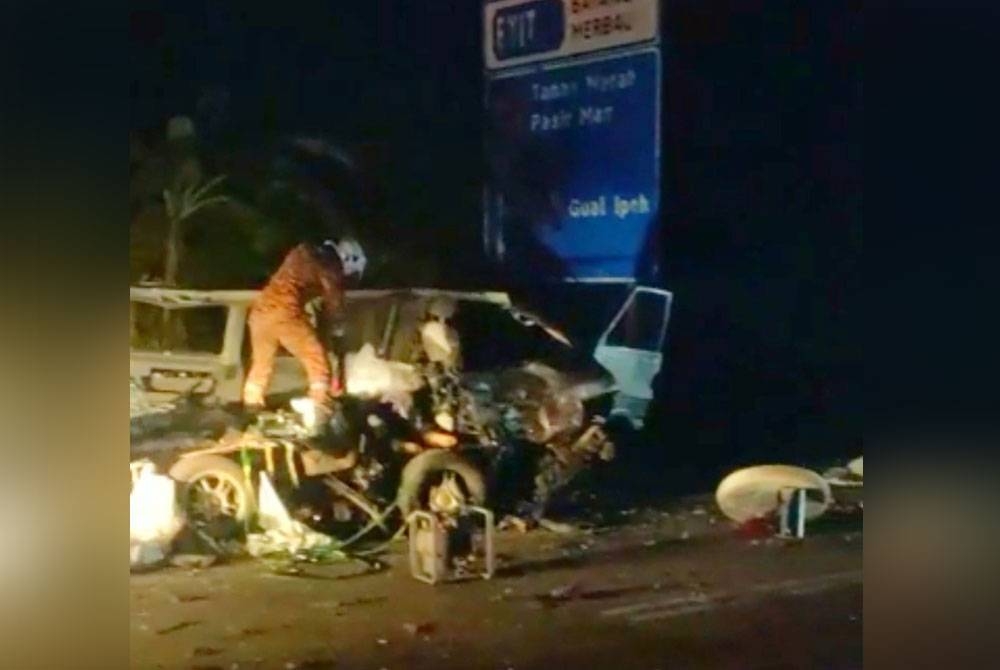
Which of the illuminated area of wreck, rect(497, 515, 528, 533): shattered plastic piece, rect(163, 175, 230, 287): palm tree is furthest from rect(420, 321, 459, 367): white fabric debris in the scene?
rect(163, 175, 230, 287): palm tree

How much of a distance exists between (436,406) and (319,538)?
0.22 m

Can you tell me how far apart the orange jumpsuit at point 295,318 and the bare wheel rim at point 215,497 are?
0.10 metres

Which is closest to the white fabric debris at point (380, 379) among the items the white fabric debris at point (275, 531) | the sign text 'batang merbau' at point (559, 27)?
the white fabric debris at point (275, 531)

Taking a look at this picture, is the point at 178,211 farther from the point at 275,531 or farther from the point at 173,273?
the point at 275,531

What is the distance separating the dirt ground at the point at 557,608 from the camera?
1.75 m

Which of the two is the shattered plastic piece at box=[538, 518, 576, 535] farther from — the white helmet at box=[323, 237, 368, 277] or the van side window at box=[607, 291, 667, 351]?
the white helmet at box=[323, 237, 368, 277]

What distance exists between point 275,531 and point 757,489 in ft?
2.09

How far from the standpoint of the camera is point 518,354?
5.94 feet

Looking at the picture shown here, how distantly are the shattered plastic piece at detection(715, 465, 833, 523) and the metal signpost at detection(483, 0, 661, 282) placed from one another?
31cm

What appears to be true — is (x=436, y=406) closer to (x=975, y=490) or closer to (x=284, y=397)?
(x=284, y=397)

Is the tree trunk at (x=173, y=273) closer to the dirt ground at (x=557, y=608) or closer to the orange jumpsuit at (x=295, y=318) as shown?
the orange jumpsuit at (x=295, y=318)

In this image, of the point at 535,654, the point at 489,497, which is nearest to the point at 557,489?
the point at 489,497

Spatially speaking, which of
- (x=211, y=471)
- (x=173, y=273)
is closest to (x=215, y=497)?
(x=211, y=471)

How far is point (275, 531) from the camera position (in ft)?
5.78
